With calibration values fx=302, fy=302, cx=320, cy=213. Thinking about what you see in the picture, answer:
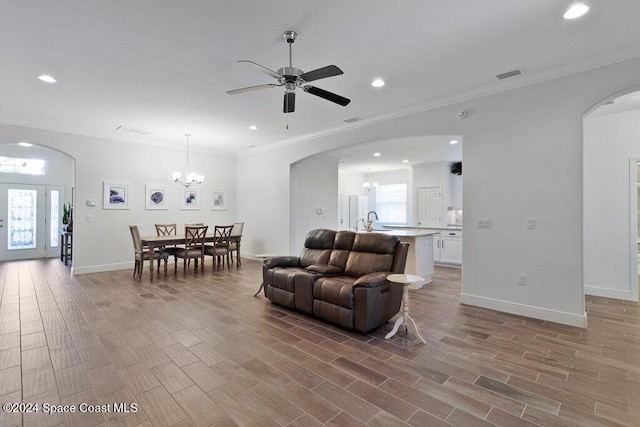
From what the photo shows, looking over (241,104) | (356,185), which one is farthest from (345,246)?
(356,185)

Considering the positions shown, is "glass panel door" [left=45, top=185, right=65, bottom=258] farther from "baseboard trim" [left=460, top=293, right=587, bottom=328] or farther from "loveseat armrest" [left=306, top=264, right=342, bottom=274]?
"baseboard trim" [left=460, top=293, right=587, bottom=328]

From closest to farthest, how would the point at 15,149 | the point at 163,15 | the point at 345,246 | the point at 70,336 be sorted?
the point at 163,15, the point at 70,336, the point at 345,246, the point at 15,149

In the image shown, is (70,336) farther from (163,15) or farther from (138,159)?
(138,159)

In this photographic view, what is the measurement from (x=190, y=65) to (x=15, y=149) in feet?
26.7

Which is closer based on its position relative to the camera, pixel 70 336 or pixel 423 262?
pixel 70 336

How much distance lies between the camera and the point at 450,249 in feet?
23.7

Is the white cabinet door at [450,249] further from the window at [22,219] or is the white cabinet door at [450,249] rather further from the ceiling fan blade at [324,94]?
the window at [22,219]

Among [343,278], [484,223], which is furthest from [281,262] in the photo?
[484,223]

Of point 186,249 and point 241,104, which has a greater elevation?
point 241,104

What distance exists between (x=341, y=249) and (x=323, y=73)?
2385 mm

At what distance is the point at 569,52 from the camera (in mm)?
3109

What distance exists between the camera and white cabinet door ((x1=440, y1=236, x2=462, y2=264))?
7.07m

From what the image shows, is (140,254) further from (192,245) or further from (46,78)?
(46,78)

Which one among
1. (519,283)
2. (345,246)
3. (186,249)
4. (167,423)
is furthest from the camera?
(186,249)
